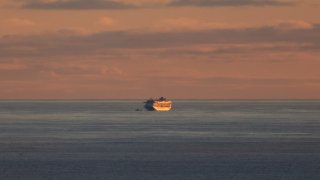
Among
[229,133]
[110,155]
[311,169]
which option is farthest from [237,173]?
[229,133]

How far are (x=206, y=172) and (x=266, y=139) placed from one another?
46.0 metres

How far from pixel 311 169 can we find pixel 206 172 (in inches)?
385

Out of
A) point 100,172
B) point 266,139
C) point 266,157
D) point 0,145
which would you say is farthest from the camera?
point 266,139

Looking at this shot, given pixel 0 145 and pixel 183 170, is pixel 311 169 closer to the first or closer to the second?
pixel 183 170

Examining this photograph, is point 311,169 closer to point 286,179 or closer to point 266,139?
point 286,179

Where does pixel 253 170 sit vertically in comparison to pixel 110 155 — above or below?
below

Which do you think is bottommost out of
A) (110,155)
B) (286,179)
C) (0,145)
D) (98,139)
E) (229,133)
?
(286,179)

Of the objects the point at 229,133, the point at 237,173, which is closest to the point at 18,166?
the point at 237,173

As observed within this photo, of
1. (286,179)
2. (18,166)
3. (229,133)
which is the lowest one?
(286,179)

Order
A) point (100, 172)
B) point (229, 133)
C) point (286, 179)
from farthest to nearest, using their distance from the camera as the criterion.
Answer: point (229, 133) < point (100, 172) < point (286, 179)

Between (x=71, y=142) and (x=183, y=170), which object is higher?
(x=71, y=142)

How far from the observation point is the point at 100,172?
73.4m

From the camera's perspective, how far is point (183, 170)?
245 ft

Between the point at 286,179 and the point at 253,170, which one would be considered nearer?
the point at 286,179
